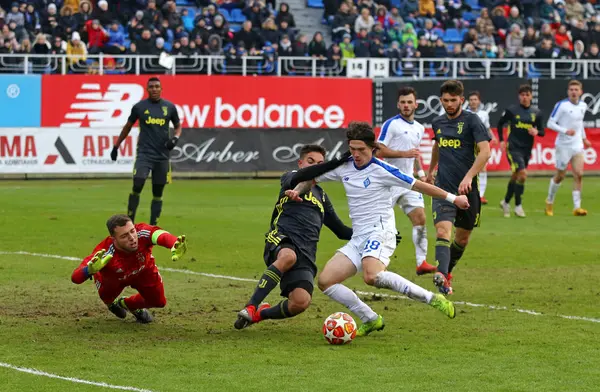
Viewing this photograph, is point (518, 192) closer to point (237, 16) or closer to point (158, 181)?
point (158, 181)

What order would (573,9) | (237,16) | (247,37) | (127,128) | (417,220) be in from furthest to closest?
(573,9), (237,16), (247,37), (127,128), (417,220)

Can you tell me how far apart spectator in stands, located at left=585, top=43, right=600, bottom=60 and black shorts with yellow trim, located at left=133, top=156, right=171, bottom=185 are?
877 inches

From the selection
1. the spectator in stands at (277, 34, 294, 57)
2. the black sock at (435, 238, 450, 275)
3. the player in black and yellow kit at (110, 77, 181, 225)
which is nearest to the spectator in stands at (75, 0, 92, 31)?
the spectator in stands at (277, 34, 294, 57)

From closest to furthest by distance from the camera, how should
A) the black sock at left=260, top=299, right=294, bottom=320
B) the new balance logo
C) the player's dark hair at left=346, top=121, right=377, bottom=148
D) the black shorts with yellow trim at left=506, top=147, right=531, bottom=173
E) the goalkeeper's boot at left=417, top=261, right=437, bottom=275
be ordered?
the player's dark hair at left=346, top=121, right=377, bottom=148
the black sock at left=260, top=299, right=294, bottom=320
the goalkeeper's boot at left=417, top=261, right=437, bottom=275
the black shorts with yellow trim at left=506, top=147, right=531, bottom=173
the new balance logo

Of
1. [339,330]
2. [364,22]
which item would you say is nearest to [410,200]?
[339,330]

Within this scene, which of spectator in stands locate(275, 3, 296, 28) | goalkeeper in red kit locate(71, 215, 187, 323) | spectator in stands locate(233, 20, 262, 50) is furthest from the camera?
spectator in stands locate(275, 3, 296, 28)

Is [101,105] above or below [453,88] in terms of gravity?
below

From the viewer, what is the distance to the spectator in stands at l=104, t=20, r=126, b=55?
33.0 m

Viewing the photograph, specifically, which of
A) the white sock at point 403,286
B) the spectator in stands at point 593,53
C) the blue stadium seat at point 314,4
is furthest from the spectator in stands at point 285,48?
the white sock at point 403,286

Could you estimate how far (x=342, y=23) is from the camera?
37312 mm

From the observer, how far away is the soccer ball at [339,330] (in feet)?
32.0

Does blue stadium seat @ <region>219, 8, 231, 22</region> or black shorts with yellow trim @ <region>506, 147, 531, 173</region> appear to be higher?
blue stadium seat @ <region>219, 8, 231, 22</region>

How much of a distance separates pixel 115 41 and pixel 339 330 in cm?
2514

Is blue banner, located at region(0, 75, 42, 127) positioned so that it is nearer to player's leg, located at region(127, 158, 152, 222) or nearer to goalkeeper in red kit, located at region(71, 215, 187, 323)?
player's leg, located at region(127, 158, 152, 222)
